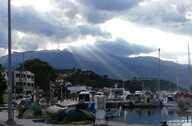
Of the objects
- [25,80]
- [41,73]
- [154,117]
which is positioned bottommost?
[154,117]

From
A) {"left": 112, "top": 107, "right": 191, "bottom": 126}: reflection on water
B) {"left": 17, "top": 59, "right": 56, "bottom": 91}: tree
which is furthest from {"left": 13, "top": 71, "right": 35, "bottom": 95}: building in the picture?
{"left": 112, "top": 107, "right": 191, "bottom": 126}: reflection on water

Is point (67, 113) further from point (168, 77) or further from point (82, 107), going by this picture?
point (168, 77)

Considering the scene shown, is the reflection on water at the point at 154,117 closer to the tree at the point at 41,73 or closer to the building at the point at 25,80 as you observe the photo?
the building at the point at 25,80

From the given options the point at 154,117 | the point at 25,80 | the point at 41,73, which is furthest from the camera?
the point at 41,73

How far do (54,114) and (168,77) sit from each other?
5763 inches

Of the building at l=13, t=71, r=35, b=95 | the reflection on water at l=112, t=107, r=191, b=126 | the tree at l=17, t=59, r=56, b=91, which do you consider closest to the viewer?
the reflection on water at l=112, t=107, r=191, b=126

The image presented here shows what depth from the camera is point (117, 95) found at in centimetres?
11581

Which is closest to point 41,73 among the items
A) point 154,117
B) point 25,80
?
point 25,80

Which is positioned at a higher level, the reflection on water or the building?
the building

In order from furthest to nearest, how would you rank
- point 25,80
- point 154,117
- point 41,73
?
point 41,73
point 25,80
point 154,117

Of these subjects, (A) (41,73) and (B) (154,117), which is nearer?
(B) (154,117)

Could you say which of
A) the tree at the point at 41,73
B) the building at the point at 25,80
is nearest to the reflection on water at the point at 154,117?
the building at the point at 25,80

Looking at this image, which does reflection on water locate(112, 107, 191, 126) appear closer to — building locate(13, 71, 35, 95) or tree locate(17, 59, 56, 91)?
building locate(13, 71, 35, 95)

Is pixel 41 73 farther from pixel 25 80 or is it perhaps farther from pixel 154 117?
pixel 154 117
